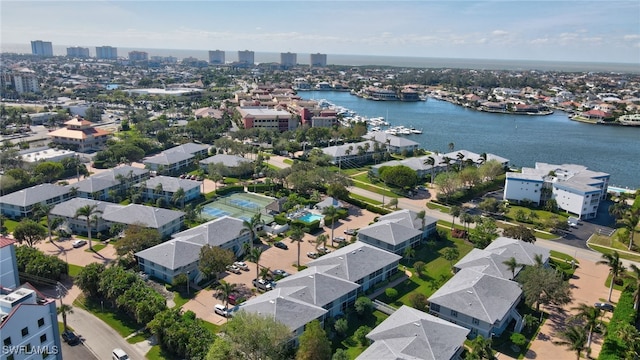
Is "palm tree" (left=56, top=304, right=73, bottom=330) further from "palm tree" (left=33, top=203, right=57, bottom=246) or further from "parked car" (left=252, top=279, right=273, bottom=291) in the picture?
"palm tree" (left=33, top=203, right=57, bottom=246)

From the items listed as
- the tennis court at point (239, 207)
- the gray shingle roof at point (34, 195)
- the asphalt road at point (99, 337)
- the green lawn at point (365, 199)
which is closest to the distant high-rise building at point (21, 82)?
the gray shingle roof at point (34, 195)

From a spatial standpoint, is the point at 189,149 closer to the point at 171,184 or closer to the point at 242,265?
the point at 171,184

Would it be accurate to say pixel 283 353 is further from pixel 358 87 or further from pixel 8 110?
pixel 358 87

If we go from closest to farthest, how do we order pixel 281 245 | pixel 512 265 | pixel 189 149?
pixel 512 265
pixel 281 245
pixel 189 149

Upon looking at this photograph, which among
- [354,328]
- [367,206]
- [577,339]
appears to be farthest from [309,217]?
[577,339]

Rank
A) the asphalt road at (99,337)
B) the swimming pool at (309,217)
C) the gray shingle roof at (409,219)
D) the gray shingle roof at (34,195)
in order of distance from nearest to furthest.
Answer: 1. the asphalt road at (99,337)
2. the gray shingle roof at (409,219)
3. the gray shingle roof at (34,195)
4. the swimming pool at (309,217)

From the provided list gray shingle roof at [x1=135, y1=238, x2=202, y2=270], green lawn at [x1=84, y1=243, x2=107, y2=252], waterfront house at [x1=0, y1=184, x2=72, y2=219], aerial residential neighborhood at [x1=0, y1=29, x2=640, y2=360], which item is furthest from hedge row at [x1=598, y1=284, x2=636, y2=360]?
waterfront house at [x1=0, y1=184, x2=72, y2=219]

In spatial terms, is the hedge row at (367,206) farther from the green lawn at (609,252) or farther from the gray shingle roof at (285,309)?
the gray shingle roof at (285,309)

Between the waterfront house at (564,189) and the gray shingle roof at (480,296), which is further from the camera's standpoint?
the waterfront house at (564,189)
